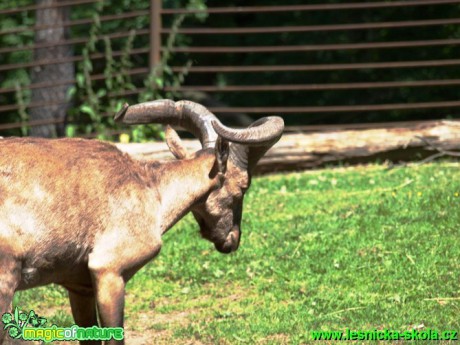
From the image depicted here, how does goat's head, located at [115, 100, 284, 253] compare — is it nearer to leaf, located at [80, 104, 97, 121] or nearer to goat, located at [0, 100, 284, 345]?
goat, located at [0, 100, 284, 345]

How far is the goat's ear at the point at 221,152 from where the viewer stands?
8.19 metres

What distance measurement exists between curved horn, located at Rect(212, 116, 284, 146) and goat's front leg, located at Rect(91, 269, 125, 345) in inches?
45.8

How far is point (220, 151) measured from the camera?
8.23 metres

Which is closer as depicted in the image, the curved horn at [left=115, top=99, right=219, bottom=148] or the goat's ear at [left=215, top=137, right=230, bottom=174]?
the goat's ear at [left=215, top=137, right=230, bottom=174]

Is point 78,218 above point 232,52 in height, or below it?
above

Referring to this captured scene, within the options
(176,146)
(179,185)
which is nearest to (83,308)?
(179,185)

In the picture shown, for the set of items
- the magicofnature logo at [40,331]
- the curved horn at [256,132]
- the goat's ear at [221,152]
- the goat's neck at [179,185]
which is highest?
the curved horn at [256,132]

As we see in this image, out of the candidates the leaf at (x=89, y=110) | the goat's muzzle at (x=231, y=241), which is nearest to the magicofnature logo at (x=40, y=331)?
the goat's muzzle at (x=231, y=241)

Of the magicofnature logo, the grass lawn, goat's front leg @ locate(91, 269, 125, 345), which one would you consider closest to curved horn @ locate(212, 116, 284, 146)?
goat's front leg @ locate(91, 269, 125, 345)

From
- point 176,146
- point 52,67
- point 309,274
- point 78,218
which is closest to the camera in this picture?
point 78,218

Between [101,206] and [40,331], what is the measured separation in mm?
1144

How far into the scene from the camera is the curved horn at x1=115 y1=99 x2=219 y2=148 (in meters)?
8.70

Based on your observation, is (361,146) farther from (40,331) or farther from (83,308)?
(40,331)

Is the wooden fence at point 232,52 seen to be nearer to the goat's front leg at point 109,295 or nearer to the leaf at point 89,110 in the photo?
the leaf at point 89,110
